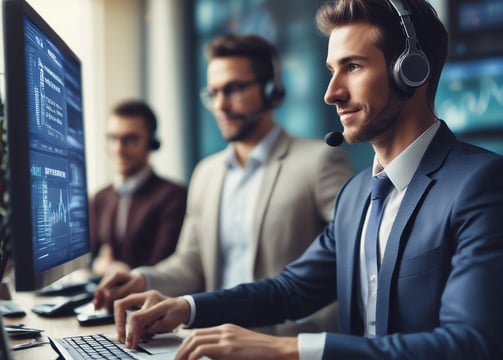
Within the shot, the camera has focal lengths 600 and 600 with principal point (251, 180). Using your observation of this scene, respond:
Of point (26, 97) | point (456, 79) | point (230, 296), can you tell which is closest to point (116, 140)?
point (456, 79)

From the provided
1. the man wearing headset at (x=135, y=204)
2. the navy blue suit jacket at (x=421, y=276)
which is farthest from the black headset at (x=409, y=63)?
the man wearing headset at (x=135, y=204)

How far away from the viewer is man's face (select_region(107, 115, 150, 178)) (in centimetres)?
299

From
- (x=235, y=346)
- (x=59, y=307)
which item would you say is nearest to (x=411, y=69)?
(x=235, y=346)

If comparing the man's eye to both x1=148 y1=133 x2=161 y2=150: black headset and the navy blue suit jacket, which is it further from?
x1=148 y1=133 x2=161 y2=150: black headset

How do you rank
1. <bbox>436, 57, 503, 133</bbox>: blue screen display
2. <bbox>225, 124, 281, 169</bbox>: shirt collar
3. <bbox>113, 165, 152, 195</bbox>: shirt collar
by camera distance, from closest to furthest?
<bbox>225, 124, 281, 169</bbox>: shirt collar < <bbox>436, 57, 503, 133</bbox>: blue screen display < <bbox>113, 165, 152, 195</bbox>: shirt collar

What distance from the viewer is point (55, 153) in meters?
1.06

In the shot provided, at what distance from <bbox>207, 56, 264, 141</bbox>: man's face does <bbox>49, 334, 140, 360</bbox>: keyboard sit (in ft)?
3.83

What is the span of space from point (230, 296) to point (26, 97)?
544 millimetres

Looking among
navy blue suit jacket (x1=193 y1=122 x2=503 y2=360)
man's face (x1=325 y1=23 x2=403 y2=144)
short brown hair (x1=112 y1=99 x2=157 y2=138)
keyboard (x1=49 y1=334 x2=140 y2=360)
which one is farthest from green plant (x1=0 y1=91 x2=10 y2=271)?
A: short brown hair (x1=112 y1=99 x2=157 y2=138)

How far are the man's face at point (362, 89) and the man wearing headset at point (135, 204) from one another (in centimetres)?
167

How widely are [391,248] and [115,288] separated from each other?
0.66m

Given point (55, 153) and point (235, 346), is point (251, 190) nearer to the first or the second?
point (55, 153)

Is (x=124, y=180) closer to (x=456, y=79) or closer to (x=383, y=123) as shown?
(x=456, y=79)

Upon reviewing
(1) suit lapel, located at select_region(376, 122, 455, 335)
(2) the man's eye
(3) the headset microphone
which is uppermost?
(2) the man's eye
